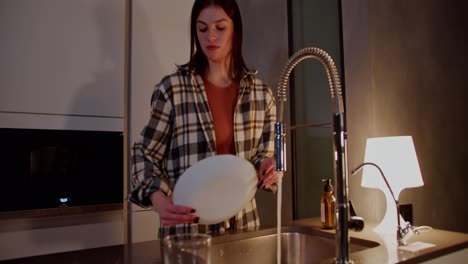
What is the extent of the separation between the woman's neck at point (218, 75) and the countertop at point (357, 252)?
46cm

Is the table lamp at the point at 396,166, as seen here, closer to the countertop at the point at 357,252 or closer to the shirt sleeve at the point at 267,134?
the countertop at the point at 357,252

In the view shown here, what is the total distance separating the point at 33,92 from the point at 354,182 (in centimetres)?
136

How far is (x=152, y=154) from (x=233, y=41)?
1.40 feet

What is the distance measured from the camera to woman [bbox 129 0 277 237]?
42.8 inches

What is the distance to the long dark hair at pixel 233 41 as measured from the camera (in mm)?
1127

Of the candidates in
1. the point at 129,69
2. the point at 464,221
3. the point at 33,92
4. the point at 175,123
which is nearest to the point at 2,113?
the point at 33,92

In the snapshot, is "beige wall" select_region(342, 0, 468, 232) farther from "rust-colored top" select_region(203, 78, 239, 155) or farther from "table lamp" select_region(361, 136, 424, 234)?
"rust-colored top" select_region(203, 78, 239, 155)

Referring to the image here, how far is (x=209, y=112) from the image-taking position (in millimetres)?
1134

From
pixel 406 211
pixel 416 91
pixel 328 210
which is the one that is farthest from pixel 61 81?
pixel 416 91

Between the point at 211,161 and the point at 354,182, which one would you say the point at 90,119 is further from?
the point at 354,182

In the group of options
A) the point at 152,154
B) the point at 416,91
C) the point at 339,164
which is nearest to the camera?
the point at 339,164

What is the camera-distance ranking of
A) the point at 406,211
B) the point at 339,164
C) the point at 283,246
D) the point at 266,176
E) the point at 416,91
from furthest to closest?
the point at 416,91 < the point at 406,211 < the point at 283,246 < the point at 266,176 < the point at 339,164

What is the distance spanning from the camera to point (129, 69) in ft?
5.37

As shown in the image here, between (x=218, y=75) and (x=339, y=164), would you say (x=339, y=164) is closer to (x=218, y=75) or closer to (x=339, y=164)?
(x=339, y=164)
